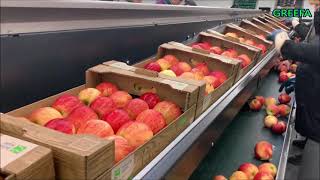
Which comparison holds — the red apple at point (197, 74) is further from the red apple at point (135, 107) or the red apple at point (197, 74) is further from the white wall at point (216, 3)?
the white wall at point (216, 3)

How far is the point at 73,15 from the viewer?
136 cm

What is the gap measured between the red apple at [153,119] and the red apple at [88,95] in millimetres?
230

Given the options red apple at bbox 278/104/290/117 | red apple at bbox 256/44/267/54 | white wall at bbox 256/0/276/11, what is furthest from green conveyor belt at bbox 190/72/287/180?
white wall at bbox 256/0/276/11

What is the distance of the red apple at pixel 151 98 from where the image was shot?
133 centimetres

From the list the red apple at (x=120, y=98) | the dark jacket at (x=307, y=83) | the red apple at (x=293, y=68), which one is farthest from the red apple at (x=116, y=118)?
the red apple at (x=293, y=68)

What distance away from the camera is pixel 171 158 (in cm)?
112

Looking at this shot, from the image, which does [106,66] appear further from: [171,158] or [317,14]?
[317,14]

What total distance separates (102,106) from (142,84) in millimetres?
244

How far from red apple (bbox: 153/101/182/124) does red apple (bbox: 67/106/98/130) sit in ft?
0.92

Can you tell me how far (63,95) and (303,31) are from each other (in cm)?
353

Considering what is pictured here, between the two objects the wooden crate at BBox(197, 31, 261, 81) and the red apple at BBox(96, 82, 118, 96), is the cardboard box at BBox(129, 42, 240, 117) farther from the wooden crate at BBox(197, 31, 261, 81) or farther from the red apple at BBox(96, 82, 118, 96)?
the wooden crate at BBox(197, 31, 261, 81)

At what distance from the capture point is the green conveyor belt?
6.41ft

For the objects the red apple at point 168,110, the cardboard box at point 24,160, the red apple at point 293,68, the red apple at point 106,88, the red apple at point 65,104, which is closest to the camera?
the cardboard box at point 24,160

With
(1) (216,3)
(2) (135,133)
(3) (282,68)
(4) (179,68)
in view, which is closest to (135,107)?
(2) (135,133)
